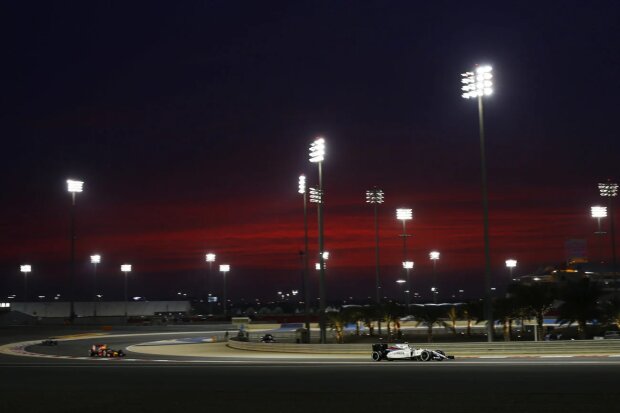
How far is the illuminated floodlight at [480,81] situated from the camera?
4066 cm

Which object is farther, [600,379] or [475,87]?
[475,87]

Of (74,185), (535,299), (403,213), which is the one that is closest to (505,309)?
(535,299)

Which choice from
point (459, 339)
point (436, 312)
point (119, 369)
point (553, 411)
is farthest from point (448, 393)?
point (459, 339)

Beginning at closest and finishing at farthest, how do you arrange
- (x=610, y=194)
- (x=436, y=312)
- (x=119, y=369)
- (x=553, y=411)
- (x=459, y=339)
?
(x=553, y=411) < (x=119, y=369) < (x=436, y=312) < (x=459, y=339) < (x=610, y=194)

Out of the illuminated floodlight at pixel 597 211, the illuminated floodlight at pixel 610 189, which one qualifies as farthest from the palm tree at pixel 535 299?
the illuminated floodlight at pixel 597 211

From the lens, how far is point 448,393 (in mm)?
21234

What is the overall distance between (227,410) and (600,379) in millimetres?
12653

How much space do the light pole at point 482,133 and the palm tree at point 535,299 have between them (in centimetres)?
692

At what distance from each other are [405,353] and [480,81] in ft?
48.8

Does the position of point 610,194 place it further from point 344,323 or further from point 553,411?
point 553,411

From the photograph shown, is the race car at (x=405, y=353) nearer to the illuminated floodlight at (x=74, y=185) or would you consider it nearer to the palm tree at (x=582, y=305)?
the palm tree at (x=582, y=305)

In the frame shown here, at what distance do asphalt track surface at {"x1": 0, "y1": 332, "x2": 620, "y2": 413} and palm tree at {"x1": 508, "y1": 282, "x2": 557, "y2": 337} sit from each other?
11931 millimetres

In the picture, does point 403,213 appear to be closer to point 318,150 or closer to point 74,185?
point 318,150

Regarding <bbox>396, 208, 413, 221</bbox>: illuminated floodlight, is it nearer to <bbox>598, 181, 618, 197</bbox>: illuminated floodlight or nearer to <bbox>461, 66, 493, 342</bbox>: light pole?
<bbox>598, 181, 618, 197</bbox>: illuminated floodlight
